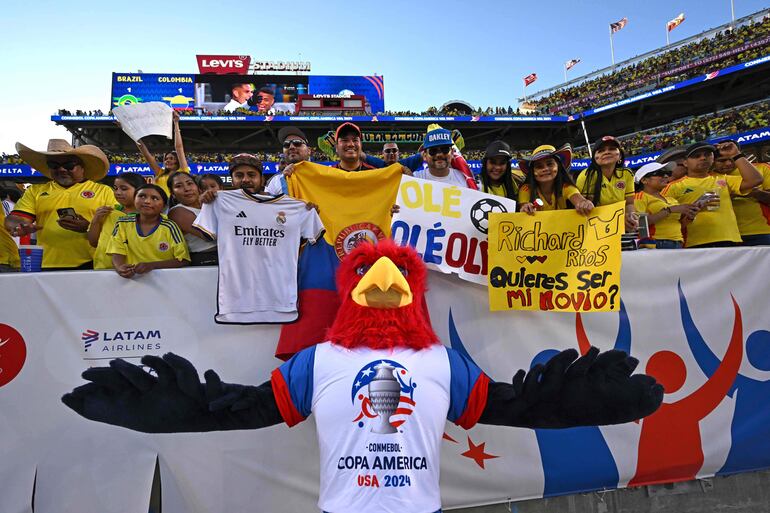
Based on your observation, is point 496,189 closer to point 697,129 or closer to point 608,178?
point 608,178

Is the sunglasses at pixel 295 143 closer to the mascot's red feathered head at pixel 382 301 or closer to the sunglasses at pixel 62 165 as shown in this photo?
the sunglasses at pixel 62 165

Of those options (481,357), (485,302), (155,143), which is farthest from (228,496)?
(155,143)

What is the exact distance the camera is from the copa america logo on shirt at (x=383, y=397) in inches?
69.5

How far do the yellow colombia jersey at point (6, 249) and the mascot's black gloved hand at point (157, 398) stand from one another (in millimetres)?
3100

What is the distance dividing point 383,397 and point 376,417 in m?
0.09

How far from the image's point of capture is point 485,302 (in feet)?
10.1

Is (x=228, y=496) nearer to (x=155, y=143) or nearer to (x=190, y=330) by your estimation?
(x=190, y=330)

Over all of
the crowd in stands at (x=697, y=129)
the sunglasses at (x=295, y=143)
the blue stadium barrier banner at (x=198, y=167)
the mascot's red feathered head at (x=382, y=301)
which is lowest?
the mascot's red feathered head at (x=382, y=301)

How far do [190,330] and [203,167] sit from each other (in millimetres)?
24470

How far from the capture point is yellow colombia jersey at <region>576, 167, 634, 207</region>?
396 cm

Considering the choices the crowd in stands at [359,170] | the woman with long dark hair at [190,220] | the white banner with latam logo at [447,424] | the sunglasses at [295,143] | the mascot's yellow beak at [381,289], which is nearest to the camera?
the mascot's yellow beak at [381,289]

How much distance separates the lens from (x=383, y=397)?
5.79 ft

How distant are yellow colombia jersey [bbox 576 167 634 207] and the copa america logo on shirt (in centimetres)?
295

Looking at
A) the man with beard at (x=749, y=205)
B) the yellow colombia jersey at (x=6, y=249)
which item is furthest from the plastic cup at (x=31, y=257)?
the man with beard at (x=749, y=205)
